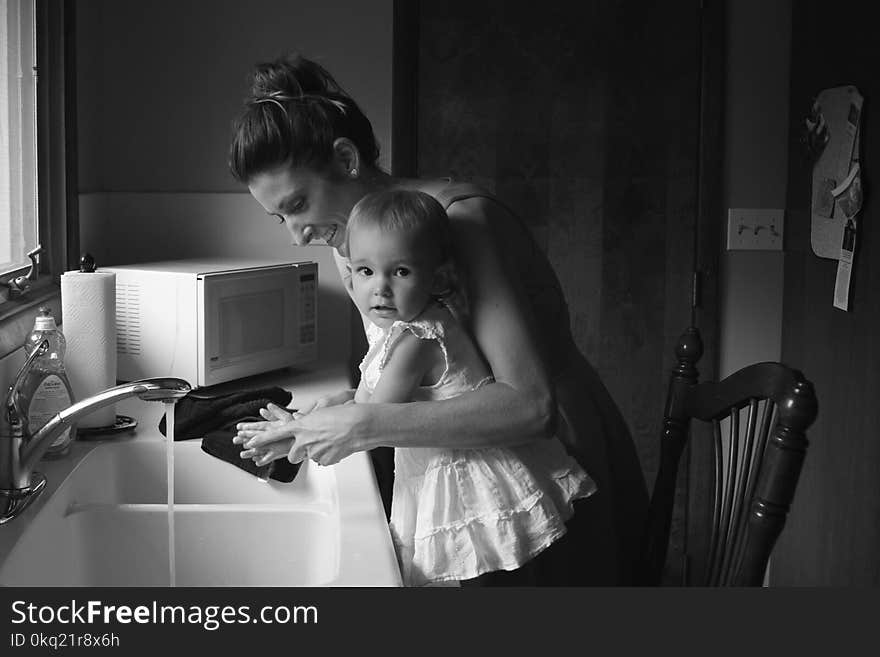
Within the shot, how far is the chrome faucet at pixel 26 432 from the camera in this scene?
1311mm

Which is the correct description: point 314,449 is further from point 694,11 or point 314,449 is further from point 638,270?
point 694,11

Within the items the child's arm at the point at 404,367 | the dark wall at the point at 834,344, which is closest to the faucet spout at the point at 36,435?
the child's arm at the point at 404,367

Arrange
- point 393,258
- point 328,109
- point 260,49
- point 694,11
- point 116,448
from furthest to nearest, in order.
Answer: point 694,11 < point 260,49 < point 116,448 < point 328,109 < point 393,258

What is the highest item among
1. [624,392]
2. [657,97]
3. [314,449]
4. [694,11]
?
[694,11]

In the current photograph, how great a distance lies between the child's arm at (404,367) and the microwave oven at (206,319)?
90 centimetres

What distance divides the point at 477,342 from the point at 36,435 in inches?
22.9

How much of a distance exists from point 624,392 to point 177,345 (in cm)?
127

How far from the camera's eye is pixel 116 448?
1.73 m

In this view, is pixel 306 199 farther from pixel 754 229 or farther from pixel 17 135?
pixel 754 229

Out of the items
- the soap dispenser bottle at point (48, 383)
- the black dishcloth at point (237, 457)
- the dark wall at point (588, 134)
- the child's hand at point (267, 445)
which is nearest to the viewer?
the child's hand at point (267, 445)

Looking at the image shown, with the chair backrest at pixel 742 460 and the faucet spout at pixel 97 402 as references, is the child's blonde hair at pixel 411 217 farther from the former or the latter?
the chair backrest at pixel 742 460

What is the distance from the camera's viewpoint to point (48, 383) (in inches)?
61.2

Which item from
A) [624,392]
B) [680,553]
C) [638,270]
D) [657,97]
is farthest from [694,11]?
[680,553]

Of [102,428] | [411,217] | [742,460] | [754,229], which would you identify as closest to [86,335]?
[102,428]
